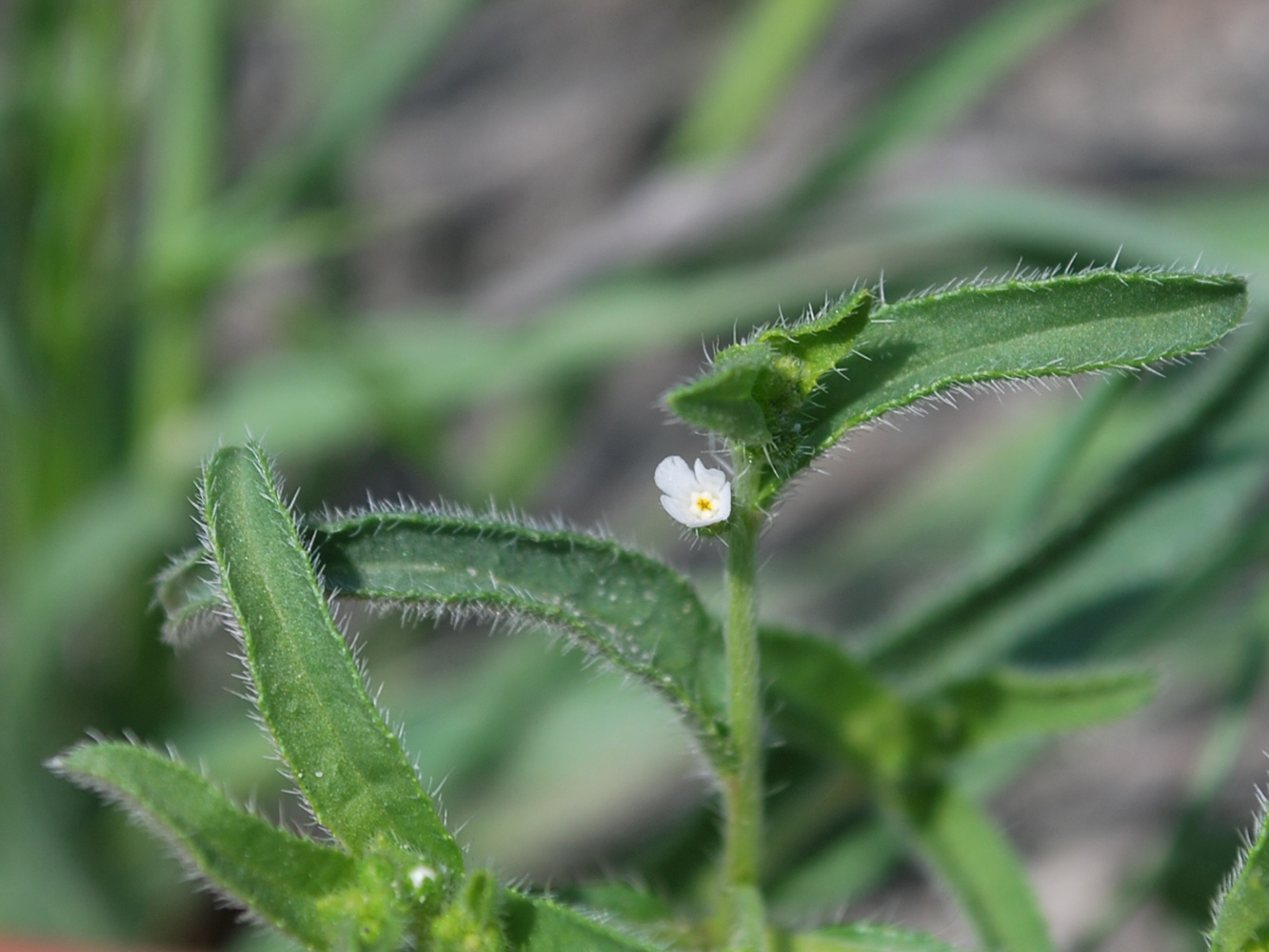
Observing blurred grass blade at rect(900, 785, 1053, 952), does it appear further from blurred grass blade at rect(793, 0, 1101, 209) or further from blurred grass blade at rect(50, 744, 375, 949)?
blurred grass blade at rect(793, 0, 1101, 209)

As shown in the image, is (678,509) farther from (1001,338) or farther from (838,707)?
(838,707)

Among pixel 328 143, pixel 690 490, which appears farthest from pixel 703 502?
pixel 328 143

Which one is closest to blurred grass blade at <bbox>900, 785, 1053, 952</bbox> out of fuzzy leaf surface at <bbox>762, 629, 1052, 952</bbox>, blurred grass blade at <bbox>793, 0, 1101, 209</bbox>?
fuzzy leaf surface at <bbox>762, 629, 1052, 952</bbox>

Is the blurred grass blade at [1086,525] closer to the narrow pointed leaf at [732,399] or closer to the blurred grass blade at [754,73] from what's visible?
the narrow pointed leaf at [732,399]

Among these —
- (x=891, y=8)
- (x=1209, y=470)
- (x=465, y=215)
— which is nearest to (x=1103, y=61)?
(x=891, y=8)

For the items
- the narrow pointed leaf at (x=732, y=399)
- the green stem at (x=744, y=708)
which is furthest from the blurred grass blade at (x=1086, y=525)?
the narrow pointed leaf at (x=732, y=399)

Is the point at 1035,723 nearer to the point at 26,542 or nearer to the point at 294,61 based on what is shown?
the point at 26,542
